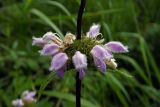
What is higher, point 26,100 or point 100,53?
point 26,100

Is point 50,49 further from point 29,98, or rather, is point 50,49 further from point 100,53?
point 29,98

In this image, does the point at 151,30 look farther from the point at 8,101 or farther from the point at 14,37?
the point at 8,101

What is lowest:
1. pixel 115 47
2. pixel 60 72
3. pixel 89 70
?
pixel 60 72

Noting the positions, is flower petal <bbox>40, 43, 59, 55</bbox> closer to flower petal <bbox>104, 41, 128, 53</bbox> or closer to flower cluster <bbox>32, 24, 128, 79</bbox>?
flower cluster <bbox>32, 24, 128, 79</bbox>

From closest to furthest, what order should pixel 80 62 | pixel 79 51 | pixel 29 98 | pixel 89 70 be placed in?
1. pixel 80 62
2. pixel 79 51
3. pixel 29 98
4. pixel 89 70

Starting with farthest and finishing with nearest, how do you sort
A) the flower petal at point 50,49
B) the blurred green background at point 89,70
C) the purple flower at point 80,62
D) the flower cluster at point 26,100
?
the blurred green background at point 89,70 → the flower cluster at point 26,100 → the flower petal at point 50,49 → the purple flower at point 80,62

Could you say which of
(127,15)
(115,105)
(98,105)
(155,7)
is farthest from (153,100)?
(155,7)

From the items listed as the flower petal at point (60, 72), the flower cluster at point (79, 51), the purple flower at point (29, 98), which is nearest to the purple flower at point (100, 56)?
the flower cluster at point (79, 51)

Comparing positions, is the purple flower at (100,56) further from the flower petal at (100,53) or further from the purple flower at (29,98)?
the purple flower at (29,98)

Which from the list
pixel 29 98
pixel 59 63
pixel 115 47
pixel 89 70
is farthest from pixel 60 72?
pixel 89 70
